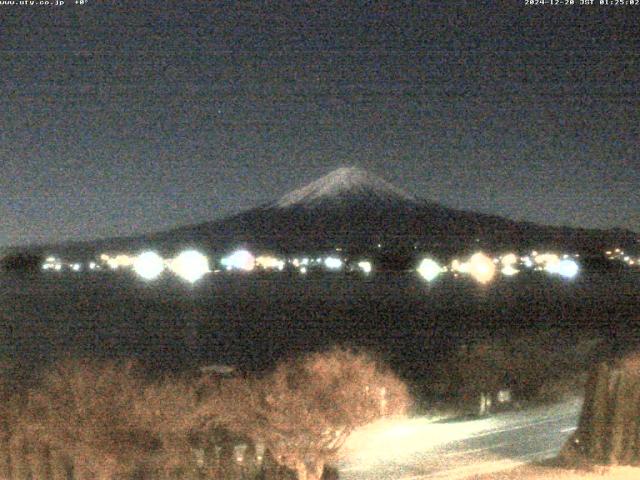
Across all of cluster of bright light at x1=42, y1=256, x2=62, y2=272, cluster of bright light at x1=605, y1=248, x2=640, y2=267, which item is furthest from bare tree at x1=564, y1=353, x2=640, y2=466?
cluster of bright light at x1=42, y1=256, x2=62, y2=272

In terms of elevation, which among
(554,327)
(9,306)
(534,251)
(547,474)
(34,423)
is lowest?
(547,474)

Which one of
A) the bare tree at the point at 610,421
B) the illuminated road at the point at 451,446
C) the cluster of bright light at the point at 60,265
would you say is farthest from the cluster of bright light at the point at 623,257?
the bare tree at the point at 610,421

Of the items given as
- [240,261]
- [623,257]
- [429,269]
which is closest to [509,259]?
[429,269]

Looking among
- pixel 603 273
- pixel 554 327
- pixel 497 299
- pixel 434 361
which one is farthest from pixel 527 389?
pixel 603 273

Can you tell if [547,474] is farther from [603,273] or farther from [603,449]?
[603,273]

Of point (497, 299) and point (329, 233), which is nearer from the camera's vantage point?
point (497, 299)

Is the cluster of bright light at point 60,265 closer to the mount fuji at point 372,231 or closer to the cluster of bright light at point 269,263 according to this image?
the mount fuji at point 372,231

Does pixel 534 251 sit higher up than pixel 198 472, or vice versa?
pixel 534 251
